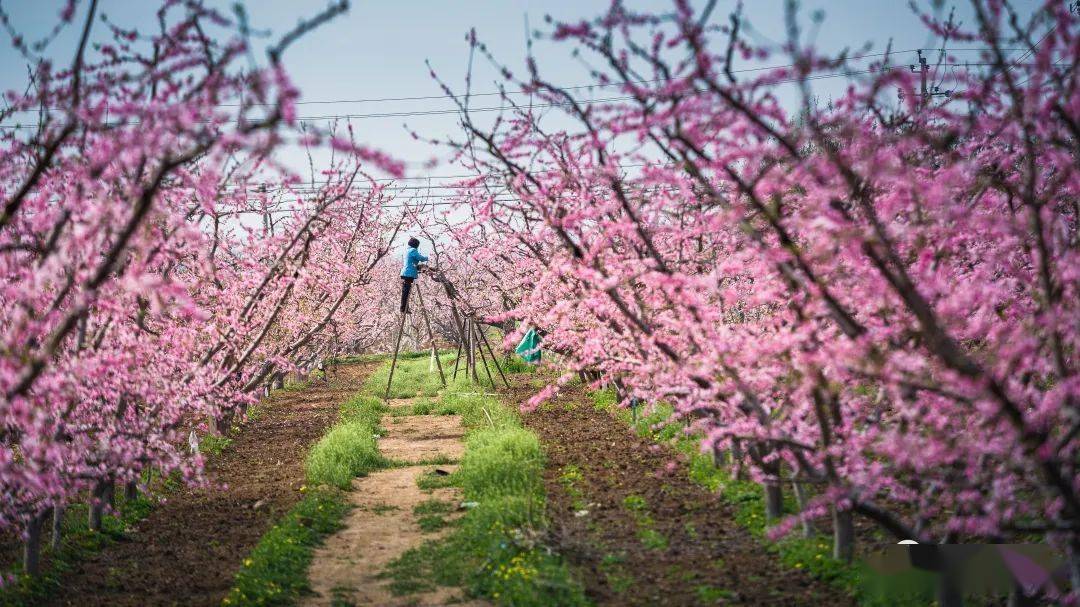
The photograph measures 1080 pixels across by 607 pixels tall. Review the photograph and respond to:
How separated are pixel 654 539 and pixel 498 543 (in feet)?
4.95

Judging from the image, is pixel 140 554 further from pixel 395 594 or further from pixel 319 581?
pixel 395 594

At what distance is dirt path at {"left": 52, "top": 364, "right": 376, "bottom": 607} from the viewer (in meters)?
6.59

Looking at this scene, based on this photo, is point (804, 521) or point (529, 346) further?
point (529, 346)

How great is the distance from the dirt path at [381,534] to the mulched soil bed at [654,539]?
4.24 feet

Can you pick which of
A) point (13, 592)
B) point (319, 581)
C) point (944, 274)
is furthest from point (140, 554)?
point (944, 274)

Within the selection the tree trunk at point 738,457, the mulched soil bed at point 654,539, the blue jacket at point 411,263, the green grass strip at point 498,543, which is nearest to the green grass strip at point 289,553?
the green grass strip at point 498,543

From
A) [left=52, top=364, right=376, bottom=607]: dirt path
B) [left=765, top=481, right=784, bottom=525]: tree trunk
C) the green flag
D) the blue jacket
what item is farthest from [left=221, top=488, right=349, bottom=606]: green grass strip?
the green flag

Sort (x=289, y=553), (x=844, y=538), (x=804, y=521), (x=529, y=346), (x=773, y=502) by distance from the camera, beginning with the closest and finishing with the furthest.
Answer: (x=844, y=538) < (x=804, y=521) < (x=289, y=553) < (x=773, y=502) < (x=529, y=346)

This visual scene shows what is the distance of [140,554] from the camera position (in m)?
7.80

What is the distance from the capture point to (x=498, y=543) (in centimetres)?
705

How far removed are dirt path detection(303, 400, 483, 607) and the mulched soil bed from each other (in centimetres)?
129

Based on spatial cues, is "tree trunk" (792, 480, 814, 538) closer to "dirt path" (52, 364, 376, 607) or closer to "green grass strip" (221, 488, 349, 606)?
"green grass strip" (221, 488, 349, 606)

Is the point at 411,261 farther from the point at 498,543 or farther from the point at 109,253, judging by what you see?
the point at 109,253

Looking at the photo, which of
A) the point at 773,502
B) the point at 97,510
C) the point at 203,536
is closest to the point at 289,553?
the point at 203,536
